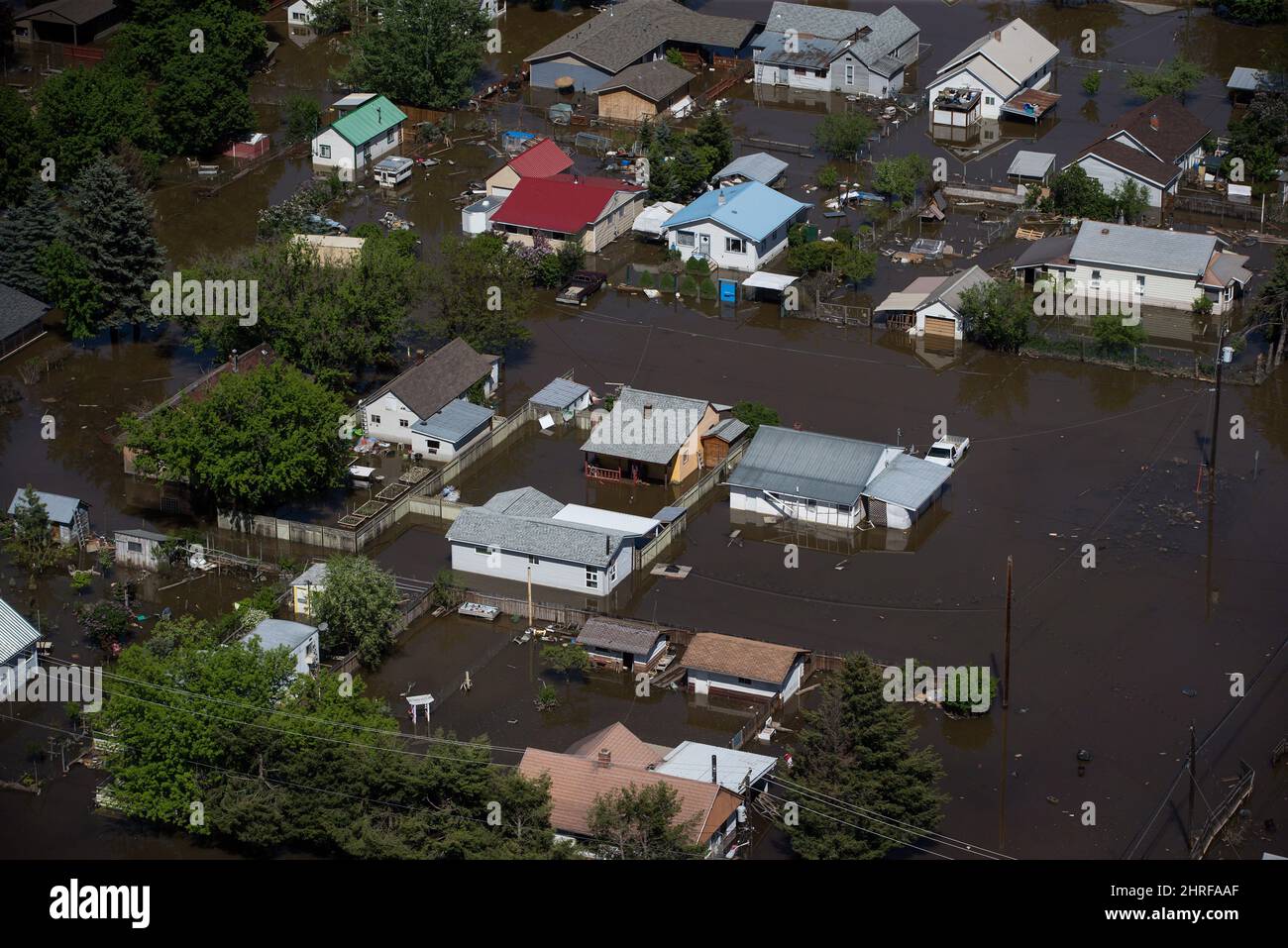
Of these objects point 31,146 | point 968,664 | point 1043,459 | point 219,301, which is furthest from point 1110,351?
point 31,146

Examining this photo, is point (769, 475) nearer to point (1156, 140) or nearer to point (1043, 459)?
point (1043, 459)

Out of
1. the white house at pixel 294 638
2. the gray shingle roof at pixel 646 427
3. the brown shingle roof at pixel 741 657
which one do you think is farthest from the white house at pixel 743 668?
the gray shingle roof at pixel 646 427

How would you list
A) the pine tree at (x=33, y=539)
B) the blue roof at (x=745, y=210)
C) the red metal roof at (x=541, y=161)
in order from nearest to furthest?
the pine tree at (x=33, y=539)
the blue roof at (x=745, y=210)
the red metal roof at (x=541, y=161)

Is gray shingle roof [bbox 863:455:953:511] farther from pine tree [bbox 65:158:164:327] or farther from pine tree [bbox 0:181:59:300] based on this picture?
pine tree [bbox 0:181:59:300]

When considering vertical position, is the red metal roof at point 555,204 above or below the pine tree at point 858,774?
below

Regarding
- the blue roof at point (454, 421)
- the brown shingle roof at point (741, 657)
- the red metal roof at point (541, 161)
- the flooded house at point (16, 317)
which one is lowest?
the flooded house at point (16, 317)

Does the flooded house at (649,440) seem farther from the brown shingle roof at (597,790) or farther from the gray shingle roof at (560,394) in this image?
the brown shingle roof at (597,790)

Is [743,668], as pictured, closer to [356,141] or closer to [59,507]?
[59,507]

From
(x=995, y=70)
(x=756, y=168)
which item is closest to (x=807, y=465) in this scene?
(x=756, y=168)
